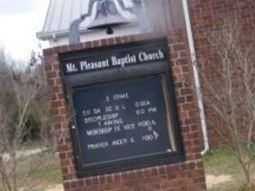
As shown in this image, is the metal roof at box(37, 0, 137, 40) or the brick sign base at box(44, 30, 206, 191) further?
the metal roof at box(37, 0, 137, 40)

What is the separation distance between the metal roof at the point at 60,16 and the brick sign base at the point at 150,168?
17325mm

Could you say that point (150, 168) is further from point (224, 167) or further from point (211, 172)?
point (224, 167)

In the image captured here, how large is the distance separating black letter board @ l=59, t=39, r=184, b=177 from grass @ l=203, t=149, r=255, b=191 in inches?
48.7

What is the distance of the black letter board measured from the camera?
8.13 metres

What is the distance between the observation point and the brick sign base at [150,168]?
8117 mm

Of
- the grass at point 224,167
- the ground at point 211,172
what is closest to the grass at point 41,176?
the ground at point 211,172

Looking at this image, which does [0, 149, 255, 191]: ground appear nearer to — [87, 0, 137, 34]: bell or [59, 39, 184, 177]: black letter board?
[59, 39, 184, 177]: black letter board

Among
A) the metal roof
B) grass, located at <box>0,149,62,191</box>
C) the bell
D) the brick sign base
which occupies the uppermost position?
the metal roof

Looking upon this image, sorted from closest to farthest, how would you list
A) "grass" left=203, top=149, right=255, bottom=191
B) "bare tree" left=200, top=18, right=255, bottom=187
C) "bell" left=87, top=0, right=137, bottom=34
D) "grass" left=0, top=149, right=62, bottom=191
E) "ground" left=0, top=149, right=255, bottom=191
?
1. "bell" left=87, top=0, right=137, bottom=34
2. "grass" left=203, top=149, right=255, bottom=191
3. "ground" left=0, top=149, right=255, bottom=191
4. "bare tree" left=200, top=18, right=255, bottom=187
5. "grass" left=0, top=149, right=62, bottom=191

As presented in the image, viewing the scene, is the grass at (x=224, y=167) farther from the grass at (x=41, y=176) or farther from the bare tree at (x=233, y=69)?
the grass at (x=41, y=176)

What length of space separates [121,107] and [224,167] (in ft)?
14.2

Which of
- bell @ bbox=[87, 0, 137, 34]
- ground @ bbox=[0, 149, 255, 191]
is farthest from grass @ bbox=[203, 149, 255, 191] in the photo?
bell @ bbox=[87, 0, 137, 34]

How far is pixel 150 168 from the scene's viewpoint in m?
8.16

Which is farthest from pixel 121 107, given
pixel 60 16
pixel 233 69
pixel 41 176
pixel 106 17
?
pixel 60 16
